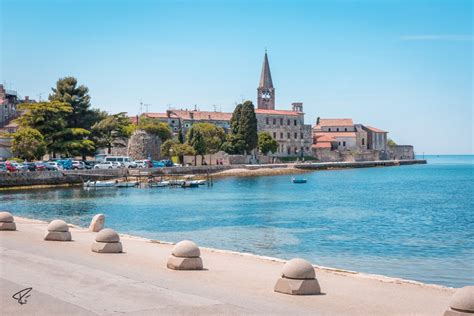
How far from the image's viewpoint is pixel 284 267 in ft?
46.8

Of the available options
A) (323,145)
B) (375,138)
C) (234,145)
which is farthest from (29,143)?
(375,138)

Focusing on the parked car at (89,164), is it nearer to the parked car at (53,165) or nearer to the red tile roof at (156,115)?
the parked car at (53,165)

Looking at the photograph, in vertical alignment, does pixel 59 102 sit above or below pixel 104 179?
above

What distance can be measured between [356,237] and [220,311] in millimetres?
23992

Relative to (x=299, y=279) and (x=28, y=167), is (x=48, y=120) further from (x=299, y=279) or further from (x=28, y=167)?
(x=299, y=279)

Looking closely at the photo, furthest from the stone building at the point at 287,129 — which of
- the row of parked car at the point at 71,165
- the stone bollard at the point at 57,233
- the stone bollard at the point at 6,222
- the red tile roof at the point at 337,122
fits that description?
the stone bollard at the point at 57,233

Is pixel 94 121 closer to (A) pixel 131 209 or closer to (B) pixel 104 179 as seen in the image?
(B) pixel 104 179

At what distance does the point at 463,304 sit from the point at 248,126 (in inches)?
4283

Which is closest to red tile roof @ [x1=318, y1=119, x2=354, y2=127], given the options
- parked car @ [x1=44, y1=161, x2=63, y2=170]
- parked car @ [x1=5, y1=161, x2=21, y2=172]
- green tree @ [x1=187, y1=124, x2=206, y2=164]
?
green tree @ [x1=187, y1=124, x2=206, y2=164]

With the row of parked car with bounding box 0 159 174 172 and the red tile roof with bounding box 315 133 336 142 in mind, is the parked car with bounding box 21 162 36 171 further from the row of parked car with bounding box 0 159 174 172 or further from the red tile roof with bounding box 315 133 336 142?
the red tile roof with bounding box 315 133 336 142

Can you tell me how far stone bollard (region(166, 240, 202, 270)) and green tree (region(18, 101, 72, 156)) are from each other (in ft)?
252

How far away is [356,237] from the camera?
116 ft

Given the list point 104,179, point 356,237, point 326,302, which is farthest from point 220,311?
point 104,179

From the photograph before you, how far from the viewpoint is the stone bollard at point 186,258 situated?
1681 centimetres
